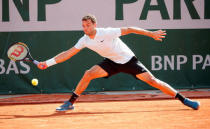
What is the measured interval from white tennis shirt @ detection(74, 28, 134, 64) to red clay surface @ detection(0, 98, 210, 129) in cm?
72

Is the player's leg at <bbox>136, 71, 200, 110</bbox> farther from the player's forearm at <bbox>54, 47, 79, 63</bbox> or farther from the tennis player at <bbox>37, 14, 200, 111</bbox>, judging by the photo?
the player's forearm at <bbox>54, 47, 79, 63</bbox>

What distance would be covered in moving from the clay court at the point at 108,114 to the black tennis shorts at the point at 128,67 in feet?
1.71

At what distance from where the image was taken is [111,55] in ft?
14.2

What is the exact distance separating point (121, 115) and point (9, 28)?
322 centimetres

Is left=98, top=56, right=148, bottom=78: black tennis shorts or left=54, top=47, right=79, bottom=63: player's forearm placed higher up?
left=54, top=47, right=79, bottom=63: player's forearm

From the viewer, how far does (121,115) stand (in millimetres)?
4043

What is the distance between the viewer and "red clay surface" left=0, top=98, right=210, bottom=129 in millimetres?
3488

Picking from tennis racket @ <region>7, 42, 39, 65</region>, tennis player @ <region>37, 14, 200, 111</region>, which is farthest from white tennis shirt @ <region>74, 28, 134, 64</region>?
tennis racket @ <region>7, 42, 39, 65</region>

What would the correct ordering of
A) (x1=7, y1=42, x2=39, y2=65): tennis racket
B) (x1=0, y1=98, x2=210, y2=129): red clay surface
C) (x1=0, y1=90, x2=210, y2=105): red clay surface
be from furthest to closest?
(x1=0, y1=90, x2=210, y2=105): red clay surface → (x1=7, y1=42, x2=39, y2=65): tennis racket → (x1=0, y1=98, x2=210, y2=129): red clay surface

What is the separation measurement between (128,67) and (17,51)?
5.19 feet

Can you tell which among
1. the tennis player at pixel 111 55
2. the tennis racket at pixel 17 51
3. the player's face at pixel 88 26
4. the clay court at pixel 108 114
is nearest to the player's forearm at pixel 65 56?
the tennis player at pixel 111 55

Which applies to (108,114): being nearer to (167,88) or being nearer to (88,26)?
(167,88)

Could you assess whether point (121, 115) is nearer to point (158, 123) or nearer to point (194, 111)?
point (158, 123)

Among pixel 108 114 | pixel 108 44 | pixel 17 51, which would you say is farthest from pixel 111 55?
pixel 17 51
